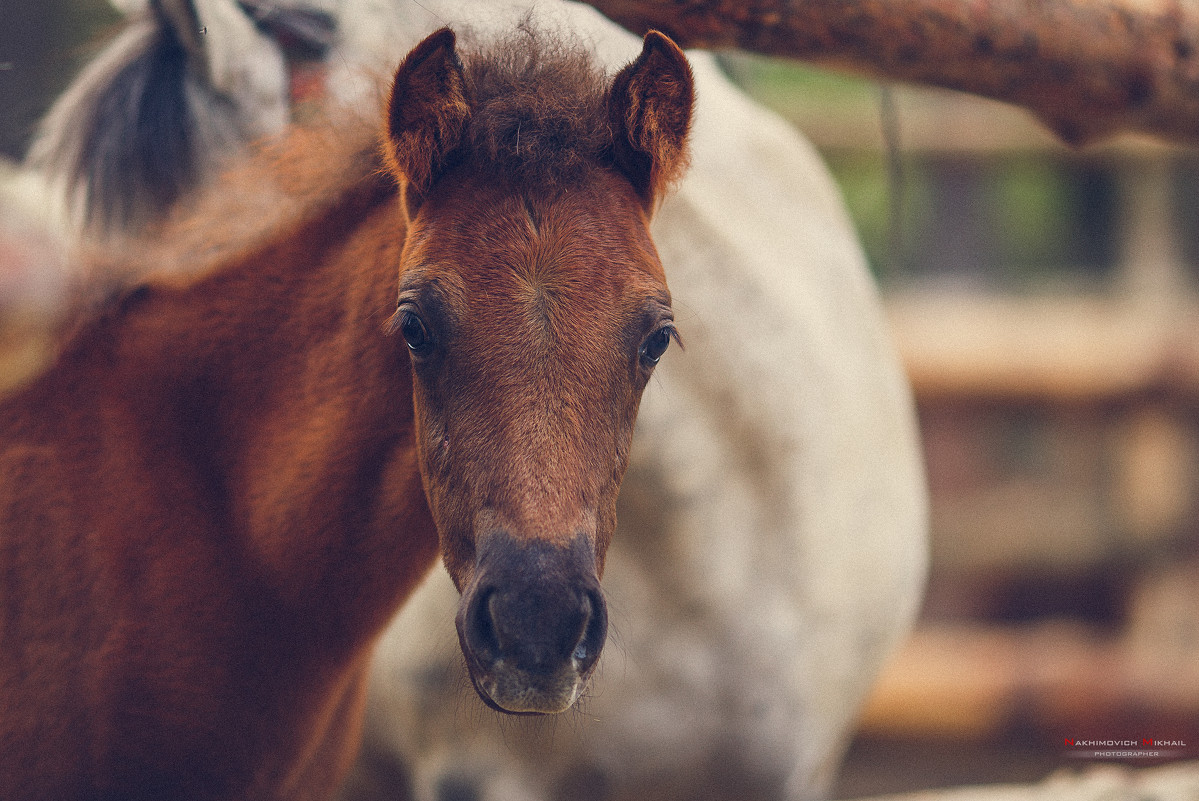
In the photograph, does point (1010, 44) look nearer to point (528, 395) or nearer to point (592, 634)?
point (528, 395)

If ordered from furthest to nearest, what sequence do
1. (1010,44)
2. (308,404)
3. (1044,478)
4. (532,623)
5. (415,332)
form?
1. (1044,478)
2. (1010,44)
3. (308,404)
4. (415,332)
5. (532,623)

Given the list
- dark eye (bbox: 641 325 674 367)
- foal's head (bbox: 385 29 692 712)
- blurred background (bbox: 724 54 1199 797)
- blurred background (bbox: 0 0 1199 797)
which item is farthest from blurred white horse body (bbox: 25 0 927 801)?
blurred background (bbox: 724 54 1199 797)

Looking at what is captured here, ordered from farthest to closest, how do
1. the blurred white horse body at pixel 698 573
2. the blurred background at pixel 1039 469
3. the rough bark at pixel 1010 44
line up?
the blurred background at pixel 1039 469 < the blurred white horse body at pixel 698 573 < the rough bark at pixel 1010 44

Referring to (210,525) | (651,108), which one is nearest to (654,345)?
(651,108)

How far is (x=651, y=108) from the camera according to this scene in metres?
1.12

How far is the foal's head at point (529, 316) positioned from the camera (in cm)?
96

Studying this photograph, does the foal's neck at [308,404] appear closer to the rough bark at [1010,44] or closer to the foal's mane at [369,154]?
the foal's mane at [369,154]

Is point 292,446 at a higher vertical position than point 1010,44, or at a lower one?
lower

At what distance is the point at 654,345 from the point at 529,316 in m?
0.17

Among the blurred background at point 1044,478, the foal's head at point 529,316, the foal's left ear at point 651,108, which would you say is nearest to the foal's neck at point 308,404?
the foal's head at point 529,316

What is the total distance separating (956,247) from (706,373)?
167 inches

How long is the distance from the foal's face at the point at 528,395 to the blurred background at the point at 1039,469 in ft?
8.22

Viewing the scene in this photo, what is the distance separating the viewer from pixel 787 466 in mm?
1816

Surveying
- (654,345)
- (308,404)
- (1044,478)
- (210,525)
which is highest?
(654,345)
